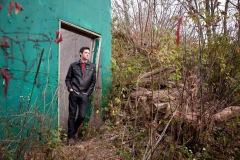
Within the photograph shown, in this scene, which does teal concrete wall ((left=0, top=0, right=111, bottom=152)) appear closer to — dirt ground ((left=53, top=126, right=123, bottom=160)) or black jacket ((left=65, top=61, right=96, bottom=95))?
black jacket ((left=65, top=61, right=96, bottom=95))

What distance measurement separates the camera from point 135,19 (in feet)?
28.1

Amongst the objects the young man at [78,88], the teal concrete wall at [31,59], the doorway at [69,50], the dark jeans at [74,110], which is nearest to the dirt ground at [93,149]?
the dark jeans at [74,110]

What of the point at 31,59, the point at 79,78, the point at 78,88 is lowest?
the point at 78,88

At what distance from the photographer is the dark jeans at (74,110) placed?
448 centimetres

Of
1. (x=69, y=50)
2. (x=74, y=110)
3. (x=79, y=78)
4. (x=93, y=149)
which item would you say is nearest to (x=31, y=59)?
(x=79, y=78)

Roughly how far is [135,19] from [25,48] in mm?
5679

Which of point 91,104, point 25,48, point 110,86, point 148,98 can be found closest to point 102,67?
point 110,86

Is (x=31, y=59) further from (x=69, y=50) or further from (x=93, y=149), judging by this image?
(x=93, y=149)

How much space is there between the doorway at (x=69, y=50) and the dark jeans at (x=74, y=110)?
0.53 m

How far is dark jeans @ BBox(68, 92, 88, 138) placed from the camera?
448 centimetres

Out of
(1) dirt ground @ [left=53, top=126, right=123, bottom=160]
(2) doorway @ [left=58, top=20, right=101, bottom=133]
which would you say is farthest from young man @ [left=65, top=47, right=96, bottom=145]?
(2) doorway @ [left=58, top=20, right=101, bottom=133]

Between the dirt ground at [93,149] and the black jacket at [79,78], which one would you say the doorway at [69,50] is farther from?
the dirt ground at [93,149]

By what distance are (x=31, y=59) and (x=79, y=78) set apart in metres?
1.16

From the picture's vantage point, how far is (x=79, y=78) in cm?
465
